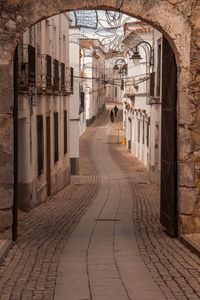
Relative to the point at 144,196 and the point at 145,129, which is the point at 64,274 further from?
the point at 145,129

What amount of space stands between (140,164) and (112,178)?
6180mm

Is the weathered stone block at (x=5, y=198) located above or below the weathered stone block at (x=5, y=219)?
above

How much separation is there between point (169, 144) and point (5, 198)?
8.65 feet

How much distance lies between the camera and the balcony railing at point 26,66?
13.2 m

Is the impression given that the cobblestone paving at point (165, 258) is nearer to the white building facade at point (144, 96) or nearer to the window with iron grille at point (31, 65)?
the window with iron grille at point (31, 65)

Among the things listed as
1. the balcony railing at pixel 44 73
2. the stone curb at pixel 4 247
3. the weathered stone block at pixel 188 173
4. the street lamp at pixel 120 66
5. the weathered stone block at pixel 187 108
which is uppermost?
the street lamp at pixel 120 66

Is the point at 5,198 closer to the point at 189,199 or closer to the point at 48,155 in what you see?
the point at 189,199

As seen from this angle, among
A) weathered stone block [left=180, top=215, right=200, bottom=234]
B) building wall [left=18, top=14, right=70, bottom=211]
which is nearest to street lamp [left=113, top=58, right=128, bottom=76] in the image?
building wall [left=18, top=14, right=70, bottom=211]

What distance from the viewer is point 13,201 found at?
895 centimetres

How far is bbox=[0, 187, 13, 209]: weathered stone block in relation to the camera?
29.0 ft

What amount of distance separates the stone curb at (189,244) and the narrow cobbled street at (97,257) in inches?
3.0

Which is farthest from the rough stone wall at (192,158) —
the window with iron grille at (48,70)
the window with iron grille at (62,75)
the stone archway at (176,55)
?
the window with iron grille at (62,75)

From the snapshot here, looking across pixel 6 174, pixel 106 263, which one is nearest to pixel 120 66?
pixel 6 174

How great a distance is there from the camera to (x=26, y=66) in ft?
44.7
